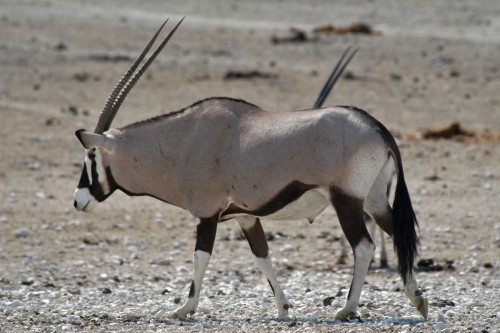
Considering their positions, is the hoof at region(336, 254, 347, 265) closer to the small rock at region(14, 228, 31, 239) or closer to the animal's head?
the animal's head

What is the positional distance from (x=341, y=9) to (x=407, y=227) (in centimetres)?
3081

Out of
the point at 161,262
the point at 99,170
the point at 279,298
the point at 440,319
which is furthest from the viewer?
the point at 161,262

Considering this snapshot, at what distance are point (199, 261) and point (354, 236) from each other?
1.37 metres

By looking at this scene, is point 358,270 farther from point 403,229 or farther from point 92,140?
point 92,140

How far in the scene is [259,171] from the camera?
390 inches

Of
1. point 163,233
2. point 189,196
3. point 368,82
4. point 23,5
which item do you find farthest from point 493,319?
point 23,5

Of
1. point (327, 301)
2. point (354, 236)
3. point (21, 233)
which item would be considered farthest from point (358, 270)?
point (21, 233)

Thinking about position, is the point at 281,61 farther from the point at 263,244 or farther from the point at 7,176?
the point at 263,244

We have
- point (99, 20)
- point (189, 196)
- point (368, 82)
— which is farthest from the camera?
point (99, 20)

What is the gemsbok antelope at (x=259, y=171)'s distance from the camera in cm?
963

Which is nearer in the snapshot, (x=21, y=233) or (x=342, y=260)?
(x=342, y=260)

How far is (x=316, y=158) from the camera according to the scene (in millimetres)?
9633

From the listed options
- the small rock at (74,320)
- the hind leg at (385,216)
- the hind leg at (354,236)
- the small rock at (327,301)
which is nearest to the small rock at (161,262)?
the small rock at (327,301)

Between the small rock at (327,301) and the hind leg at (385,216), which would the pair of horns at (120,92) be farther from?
the small rock at (327,301)
